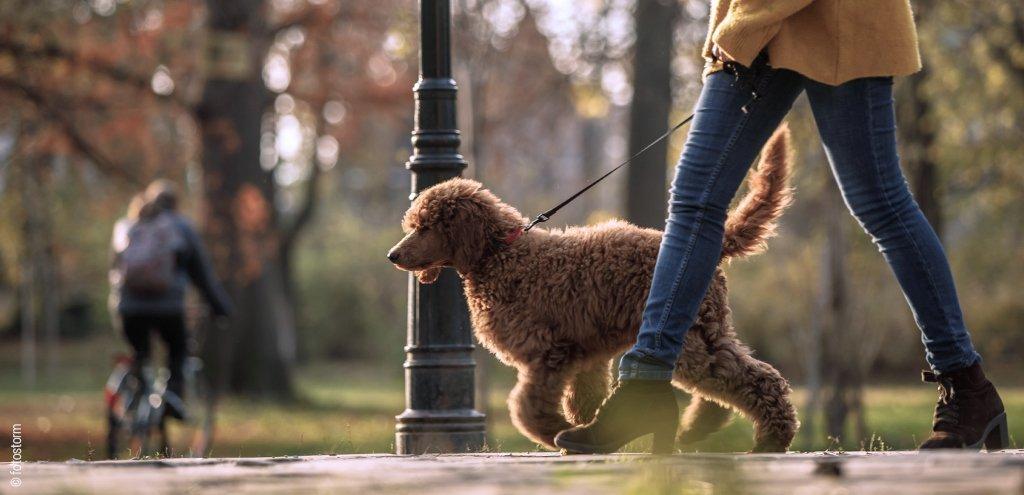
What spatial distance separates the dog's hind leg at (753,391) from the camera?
5.46 m

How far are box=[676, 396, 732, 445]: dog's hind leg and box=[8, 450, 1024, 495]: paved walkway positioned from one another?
78 centimetres

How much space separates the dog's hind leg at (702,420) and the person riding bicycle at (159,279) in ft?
20.1

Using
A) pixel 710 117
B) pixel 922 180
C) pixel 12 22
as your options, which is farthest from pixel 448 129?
pixel 922 180

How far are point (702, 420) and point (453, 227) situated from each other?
1188 millimetres

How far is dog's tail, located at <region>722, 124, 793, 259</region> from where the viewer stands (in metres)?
5.66

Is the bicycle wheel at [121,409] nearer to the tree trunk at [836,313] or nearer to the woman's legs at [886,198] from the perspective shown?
the tree trunk at [836,313]

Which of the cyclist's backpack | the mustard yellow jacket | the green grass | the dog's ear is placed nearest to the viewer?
the mustard yellow jacket

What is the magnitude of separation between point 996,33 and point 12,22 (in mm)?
11104

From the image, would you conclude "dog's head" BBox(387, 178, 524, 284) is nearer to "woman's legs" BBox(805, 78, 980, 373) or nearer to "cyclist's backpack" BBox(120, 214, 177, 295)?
"woman's legs" BBox(805, 78, 980, 373)

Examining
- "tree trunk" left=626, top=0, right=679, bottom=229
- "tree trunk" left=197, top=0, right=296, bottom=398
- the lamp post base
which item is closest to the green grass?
the lamp post base

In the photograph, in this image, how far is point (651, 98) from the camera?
57.2 ft

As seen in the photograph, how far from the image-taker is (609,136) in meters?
47.7

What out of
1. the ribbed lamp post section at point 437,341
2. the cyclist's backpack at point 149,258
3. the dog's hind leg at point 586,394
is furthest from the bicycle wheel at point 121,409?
the dog's hind leg at point 586,394

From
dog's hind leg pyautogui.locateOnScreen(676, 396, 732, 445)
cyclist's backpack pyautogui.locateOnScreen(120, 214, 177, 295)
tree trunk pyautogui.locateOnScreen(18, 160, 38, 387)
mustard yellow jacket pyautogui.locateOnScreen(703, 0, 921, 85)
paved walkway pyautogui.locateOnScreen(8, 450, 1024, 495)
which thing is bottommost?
paved walkway pyautogui.locateOnScreen(8, 450, 1024, 495)
